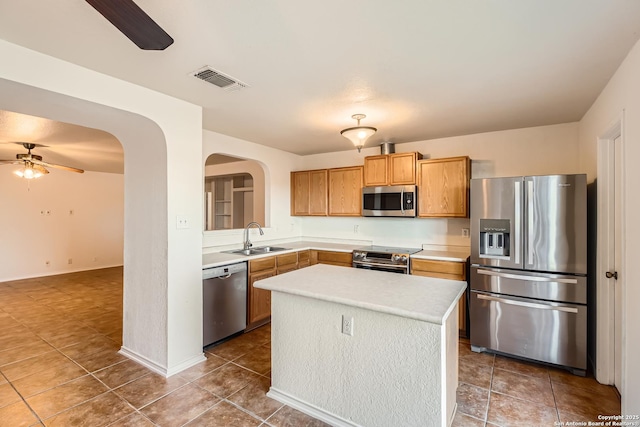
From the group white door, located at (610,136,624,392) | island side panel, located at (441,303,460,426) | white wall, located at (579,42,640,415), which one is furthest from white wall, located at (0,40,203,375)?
white door, located at (610,136,624,392)

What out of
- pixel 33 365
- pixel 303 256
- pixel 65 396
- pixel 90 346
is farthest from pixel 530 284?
pixel 33 365

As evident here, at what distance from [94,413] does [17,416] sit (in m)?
0.50

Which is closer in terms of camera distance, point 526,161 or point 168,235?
point 168,235

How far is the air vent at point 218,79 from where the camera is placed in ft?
7.01

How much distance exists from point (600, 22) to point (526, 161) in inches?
89.4

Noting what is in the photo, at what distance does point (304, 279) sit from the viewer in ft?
7.43

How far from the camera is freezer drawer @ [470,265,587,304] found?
8.68 ft

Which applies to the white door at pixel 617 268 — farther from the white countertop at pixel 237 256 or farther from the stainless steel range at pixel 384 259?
the white countertop at pixel 237 256

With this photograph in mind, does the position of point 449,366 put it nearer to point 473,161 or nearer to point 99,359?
point 473,161

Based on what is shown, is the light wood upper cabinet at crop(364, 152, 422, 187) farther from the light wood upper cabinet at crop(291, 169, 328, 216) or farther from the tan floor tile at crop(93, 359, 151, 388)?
the tan floor tile at crop(93, 359, 151, 388)

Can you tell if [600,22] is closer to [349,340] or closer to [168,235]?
[349,340]

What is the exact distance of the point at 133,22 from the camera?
1.14 m

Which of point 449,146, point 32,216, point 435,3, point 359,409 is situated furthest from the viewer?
point 32,216

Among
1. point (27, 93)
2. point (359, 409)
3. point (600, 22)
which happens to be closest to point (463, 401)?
point (359, 409)
